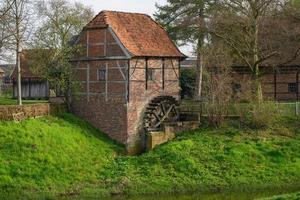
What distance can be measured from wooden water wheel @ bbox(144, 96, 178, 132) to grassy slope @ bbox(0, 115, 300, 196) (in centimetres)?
185

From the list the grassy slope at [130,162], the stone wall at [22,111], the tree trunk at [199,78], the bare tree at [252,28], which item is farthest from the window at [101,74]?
the tree trunk at [199,78]

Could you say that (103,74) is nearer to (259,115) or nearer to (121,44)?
(121,44)

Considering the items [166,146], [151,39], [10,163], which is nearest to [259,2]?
[151,39]

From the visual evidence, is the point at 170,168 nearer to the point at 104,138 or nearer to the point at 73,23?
the point at 104,138

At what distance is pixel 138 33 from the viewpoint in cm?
3412

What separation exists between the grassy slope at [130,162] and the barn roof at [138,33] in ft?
17.7

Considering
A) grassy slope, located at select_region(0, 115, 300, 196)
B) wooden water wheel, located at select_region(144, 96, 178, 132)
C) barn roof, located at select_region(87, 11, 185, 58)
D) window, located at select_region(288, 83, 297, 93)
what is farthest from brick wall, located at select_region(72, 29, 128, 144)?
window, located at select_region(288, 83, 297, 93)

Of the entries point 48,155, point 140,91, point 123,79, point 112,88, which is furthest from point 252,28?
point 48,155

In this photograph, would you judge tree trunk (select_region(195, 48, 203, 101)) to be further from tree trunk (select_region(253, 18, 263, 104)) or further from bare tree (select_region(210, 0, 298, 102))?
tree trunk (select_region(253, 18, 263, 104))

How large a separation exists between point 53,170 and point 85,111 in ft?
24.4

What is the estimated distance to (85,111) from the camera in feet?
110

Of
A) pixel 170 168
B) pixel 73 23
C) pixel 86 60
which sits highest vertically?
pixel 73 23

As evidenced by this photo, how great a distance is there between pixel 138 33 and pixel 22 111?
28.8 ft

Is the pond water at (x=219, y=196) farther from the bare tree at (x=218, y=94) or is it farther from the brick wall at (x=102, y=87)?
the bare tree at (x=218, y=94)
